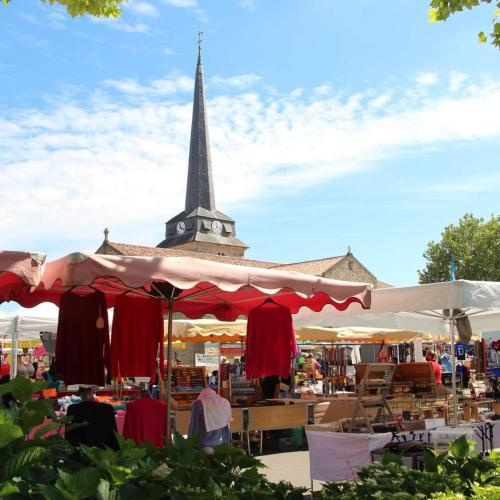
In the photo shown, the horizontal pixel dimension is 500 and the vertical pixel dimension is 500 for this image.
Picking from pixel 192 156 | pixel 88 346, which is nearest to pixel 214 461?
pixel 88 346

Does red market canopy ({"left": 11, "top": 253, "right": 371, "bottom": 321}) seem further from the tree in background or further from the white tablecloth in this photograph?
the tree in background

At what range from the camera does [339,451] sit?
6.06 meters

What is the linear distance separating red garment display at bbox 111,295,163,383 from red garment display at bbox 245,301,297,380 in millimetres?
1196

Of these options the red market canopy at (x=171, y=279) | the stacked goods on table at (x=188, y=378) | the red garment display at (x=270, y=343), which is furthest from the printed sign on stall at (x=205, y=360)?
the red market canopy at (x=171, y=279)

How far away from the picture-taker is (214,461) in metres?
2.83

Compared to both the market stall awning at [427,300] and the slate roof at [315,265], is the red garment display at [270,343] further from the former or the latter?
the slate roof at [315,265]

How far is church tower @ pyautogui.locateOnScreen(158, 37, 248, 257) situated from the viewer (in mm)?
79500

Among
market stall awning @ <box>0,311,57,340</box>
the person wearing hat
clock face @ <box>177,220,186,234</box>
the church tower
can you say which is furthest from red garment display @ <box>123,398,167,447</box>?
clock face @ <box>177,220,186,234</box>

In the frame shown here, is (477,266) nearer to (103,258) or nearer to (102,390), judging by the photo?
(102,390)

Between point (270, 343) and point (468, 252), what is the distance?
4744 cm

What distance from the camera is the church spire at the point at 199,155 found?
79.2 m

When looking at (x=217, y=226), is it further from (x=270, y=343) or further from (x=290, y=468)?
(x=270, y=343)

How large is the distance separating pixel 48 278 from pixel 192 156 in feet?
250

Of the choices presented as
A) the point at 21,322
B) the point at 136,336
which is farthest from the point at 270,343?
the point at 21,322
